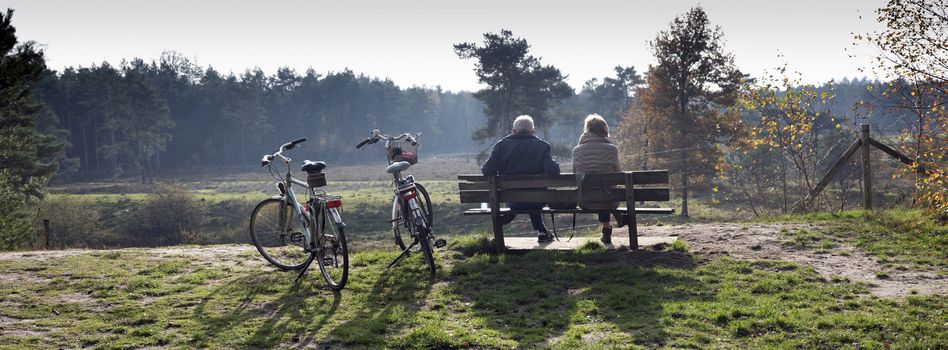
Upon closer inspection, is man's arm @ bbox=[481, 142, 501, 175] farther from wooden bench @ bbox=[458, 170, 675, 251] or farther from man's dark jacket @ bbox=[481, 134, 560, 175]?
wooden bench @ bbox=[458, 170, 675, 251]

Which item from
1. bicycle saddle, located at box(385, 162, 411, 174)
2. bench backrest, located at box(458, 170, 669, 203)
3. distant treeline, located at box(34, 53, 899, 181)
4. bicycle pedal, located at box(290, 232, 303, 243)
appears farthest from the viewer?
distant treeline, located at box(34, 53, 899, 181)

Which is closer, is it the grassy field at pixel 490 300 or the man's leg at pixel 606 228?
the grassy field at pixel 490 300

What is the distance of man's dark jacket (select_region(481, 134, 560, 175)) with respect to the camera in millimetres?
9914

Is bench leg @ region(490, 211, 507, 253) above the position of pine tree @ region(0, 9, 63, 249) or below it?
below

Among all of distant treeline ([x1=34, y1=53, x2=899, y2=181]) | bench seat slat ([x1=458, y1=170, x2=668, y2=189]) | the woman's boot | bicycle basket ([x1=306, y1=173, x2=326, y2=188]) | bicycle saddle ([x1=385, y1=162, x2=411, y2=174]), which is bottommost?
the woman's boot

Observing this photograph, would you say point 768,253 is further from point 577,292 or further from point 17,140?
point 17,140

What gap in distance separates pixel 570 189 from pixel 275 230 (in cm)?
392

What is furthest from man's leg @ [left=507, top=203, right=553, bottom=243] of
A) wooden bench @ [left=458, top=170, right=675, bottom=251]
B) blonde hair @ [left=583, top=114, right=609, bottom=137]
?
blonde hair @ [left=583, top=114, right=609, bottom=137]

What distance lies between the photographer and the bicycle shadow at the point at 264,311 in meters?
6.15

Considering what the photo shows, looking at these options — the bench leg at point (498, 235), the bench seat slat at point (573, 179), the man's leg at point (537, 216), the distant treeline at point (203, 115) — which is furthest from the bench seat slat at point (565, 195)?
the distant treeline at point (203, 115)

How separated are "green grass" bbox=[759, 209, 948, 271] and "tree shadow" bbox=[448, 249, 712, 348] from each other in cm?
235

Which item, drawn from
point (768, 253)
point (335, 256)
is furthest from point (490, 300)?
point (768, 253)

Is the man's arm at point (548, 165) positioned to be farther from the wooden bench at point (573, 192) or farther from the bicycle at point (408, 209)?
the bicycle at point (408, 209)

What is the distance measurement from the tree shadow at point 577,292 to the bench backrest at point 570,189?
76 cm
